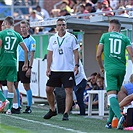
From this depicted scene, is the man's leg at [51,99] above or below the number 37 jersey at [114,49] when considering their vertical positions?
below

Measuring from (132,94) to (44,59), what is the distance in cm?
809

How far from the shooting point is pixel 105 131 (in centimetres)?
1143

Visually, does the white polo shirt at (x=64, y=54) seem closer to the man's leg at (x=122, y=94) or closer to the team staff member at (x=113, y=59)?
the man's leg at (x=122, y=94)

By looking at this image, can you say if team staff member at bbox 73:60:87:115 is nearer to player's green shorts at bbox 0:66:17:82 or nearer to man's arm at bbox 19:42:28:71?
man's arm at bbox 19:42:28:71

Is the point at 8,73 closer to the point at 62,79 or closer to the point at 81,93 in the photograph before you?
the point at 62,79

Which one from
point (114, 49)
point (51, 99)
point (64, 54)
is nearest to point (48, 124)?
point (51, 99)

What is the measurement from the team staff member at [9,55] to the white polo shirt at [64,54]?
3.76 feet

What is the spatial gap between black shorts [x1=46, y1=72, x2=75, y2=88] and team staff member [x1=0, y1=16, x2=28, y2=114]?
1.21 m

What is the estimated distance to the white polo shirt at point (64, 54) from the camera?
530 inches

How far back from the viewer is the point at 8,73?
47.3 feet

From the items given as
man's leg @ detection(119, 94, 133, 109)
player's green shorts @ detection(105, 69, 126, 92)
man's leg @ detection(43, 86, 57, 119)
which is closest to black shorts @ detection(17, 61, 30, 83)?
man's leg @ detection(43, 86, 57, 119)

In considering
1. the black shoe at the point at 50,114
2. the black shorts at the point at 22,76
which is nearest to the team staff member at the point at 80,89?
the black shorts at the point at 22,76

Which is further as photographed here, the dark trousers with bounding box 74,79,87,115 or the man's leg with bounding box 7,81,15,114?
the dark trousers with bounding box 74,79,87,115

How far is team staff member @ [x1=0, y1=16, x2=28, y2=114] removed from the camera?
14.3 meters
